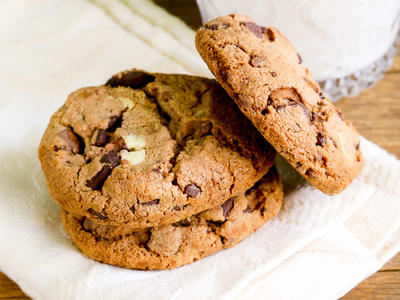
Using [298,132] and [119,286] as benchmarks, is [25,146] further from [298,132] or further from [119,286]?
[298,132]

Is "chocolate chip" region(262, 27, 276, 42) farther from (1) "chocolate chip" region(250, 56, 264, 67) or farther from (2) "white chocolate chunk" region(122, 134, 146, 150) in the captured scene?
(2) "white chocolate chunk" region(122, 134, 146, 150)

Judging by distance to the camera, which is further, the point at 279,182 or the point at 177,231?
the point at 279,182

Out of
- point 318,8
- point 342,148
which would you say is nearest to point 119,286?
point 342,148

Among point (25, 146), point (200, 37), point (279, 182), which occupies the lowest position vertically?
point (279, 182)

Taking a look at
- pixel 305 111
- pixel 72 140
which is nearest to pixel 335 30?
pixel 305 111

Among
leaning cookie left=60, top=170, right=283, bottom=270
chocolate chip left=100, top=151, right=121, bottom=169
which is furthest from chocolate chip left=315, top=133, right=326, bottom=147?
A: chocolate chip left=100, top=151, right=121, bottom=169

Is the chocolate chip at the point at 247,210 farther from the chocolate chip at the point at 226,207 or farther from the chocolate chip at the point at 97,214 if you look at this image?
the chocolate chip at the point at 97,214

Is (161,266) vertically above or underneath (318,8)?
underneath
